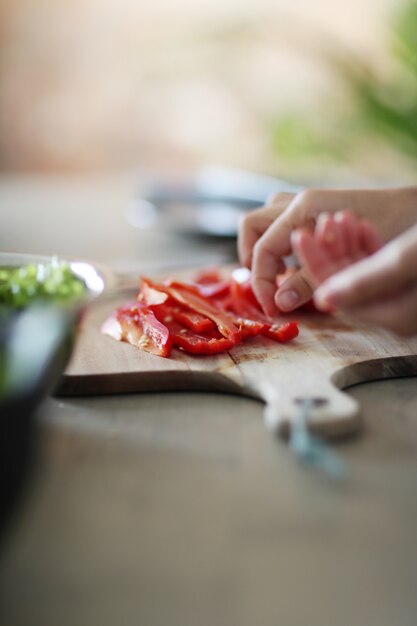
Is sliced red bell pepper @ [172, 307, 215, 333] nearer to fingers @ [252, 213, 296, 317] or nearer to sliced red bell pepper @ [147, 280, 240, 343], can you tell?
sliced red bell pepper @ [147, 280, 240, 343]

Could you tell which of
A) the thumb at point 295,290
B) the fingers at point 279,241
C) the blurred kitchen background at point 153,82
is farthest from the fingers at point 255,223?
the blurred kitchen background at point 153,82

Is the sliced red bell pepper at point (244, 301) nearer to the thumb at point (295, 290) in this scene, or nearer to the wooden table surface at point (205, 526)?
the thumb at point (295, 290)

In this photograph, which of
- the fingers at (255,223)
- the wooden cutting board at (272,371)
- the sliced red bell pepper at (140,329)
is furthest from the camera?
the fingers at (255,223)

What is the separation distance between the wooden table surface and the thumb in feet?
0.89

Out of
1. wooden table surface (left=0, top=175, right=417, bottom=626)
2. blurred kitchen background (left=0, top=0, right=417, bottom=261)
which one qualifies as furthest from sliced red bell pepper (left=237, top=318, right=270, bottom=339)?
blurred kitchen background (left=0, top=0, right=417, bottom=261)

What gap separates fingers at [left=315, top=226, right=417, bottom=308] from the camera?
80 cm

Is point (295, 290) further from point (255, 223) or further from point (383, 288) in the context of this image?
point (383, 288)

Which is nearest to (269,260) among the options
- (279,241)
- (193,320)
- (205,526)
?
(279,241)

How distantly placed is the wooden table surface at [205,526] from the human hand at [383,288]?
5.7 inches

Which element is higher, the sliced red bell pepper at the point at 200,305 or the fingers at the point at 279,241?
the fingers at the point at 279,241

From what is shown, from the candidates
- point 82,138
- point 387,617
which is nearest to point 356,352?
point 387,617

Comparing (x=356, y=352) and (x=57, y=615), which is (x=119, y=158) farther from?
(x=57, y=615)

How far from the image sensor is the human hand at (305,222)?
1.18 metres

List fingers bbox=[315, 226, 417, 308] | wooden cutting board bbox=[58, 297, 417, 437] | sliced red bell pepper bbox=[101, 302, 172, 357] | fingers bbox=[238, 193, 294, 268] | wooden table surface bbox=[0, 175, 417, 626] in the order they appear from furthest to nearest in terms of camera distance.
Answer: fingers bbox=[238, 193, 294, 268]
sliced red bell pepper bbox=[101, 302, 172, 357]
wooden cutting board bbox=[58, 297, 417, 437]
fingers bbox=[315, 226, 417, 308]
wooden table surface bbox=[0, 175, 417, 626]
